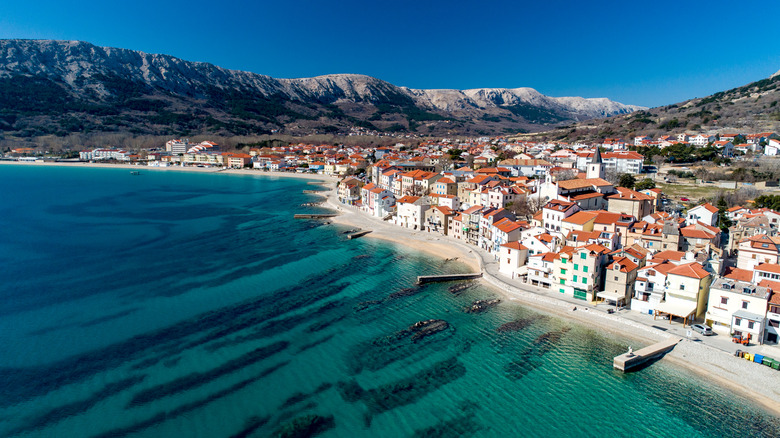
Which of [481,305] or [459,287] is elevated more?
[459,287]

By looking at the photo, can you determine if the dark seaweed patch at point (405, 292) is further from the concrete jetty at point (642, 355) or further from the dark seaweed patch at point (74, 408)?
the dark seaweed patch at point (74, 408)

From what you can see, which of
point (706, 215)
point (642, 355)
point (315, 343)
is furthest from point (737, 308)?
point (315, 343)

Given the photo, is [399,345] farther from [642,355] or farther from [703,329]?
[703,329]

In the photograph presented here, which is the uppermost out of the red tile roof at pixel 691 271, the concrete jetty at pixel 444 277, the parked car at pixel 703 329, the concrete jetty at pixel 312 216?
the red tile roof at pixel 691 271

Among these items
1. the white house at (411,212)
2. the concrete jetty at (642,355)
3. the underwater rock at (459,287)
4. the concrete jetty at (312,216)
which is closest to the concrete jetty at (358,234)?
the white house at (411,212)

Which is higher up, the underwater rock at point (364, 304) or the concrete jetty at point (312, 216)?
the concrete jetty at point (312, 216)

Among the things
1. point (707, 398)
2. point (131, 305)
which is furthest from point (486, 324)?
point (131, 305)

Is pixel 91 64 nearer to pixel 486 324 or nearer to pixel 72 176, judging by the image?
pixel 72 176
